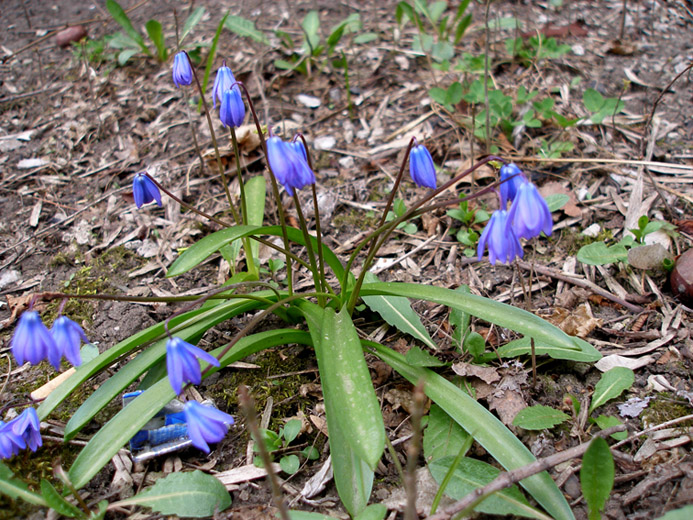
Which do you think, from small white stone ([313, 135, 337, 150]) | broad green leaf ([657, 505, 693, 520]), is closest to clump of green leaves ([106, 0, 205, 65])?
small white stone ([313, 135, 337, 150])

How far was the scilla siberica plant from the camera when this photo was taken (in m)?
1.78

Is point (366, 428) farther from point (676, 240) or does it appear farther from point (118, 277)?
point (676, 240)

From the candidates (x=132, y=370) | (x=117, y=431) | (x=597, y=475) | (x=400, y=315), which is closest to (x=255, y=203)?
(x=400, y=315)

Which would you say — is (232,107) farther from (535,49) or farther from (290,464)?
(535,49)

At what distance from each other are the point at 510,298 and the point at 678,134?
6.35 feet

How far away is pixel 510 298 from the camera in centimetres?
277

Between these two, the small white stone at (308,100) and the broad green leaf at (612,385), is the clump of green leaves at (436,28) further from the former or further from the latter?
the broad green leaf at (612,385)

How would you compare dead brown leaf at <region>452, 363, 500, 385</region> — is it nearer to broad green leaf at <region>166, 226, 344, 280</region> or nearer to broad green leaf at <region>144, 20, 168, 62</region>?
broad green leaf at <region>166, 226, 344, 280</region>

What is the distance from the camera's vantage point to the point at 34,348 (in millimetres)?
1779

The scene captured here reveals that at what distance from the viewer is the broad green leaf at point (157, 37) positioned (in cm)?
418

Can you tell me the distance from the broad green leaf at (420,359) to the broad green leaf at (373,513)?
603mm

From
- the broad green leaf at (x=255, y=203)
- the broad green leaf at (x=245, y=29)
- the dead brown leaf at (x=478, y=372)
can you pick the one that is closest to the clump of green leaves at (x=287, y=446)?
the dead brown leaf at (x=478, y=372)

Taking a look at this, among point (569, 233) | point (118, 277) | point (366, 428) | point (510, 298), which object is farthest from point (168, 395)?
point (569, 233)

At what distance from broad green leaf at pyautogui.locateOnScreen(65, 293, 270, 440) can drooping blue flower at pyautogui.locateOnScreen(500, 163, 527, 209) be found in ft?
3.99
